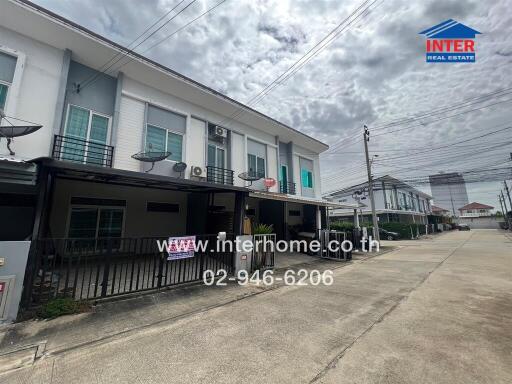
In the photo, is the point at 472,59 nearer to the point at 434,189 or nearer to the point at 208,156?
the point at 208,156

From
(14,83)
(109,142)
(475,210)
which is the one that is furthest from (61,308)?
(475,210)

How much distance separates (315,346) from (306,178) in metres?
14.3

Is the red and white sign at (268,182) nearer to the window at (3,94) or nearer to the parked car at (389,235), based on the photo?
the window at (3,94)

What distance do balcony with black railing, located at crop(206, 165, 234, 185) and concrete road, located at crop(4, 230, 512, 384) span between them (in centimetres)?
684

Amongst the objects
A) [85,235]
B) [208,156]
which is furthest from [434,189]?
[85,235]

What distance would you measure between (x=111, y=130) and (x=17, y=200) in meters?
3.73

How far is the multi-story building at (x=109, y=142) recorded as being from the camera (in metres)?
6.63

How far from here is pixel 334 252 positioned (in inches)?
451

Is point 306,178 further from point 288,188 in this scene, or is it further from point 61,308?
point 61,308

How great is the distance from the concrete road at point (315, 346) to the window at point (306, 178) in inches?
452

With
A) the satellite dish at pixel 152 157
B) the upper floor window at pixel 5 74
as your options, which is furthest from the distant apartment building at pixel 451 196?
the upper floor window at pixel 5 74

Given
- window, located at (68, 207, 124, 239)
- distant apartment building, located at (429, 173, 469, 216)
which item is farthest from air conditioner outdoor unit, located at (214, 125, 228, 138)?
distant apartment building, located at (429, 173, 469, 216)

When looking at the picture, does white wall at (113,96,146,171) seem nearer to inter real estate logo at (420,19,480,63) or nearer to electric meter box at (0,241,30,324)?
electric meter box at (0,241,30,324)

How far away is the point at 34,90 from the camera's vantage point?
7.04m
